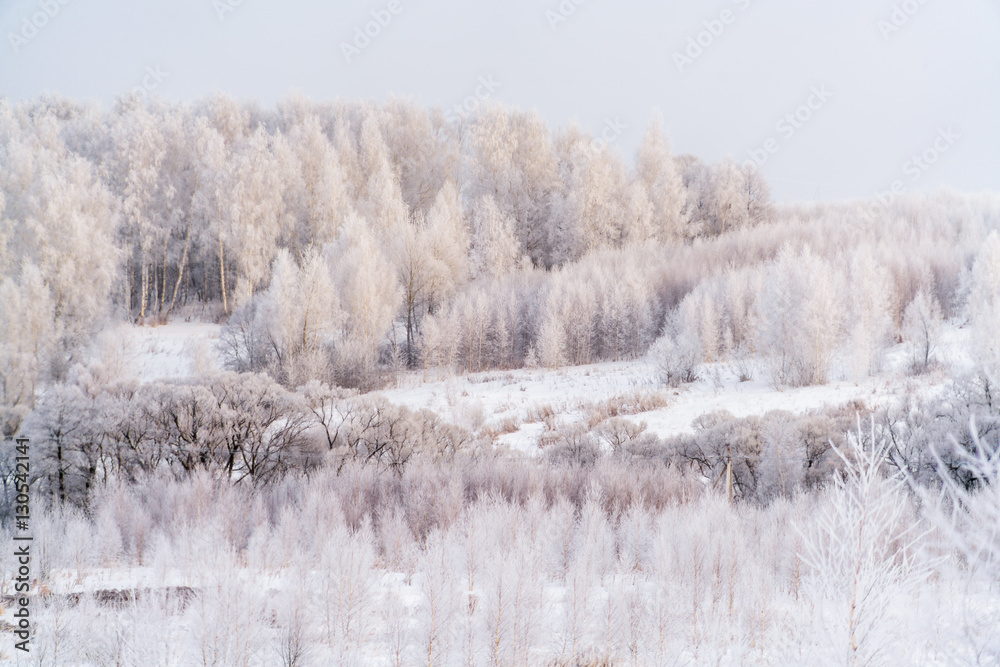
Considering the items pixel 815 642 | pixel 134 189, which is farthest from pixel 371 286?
pixel 815 642

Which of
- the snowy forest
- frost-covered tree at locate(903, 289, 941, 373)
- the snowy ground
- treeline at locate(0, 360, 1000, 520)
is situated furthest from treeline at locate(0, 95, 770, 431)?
frost-covered tree at locate(903, 289, 941, 373)

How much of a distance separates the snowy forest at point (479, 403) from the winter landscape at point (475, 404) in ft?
0.22

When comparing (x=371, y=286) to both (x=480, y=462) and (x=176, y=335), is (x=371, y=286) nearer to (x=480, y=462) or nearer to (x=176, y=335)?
(x=176, y=335)

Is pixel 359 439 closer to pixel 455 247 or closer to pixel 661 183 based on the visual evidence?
pixel 455 247

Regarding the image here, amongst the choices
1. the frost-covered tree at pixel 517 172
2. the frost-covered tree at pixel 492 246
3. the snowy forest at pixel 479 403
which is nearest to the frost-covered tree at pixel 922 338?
the snowy forest at pixel 479 403

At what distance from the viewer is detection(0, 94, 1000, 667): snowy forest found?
181 inches

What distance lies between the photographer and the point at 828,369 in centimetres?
1975

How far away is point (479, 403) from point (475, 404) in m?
0.26

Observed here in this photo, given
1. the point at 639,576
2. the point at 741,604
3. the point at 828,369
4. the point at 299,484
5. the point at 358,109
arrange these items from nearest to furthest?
1. the point at 741,604
2. the point at 639,576
3. the point at 299,484
4. the point at 828,369
5. the point at 358,109

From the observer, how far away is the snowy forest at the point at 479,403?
4602 mm

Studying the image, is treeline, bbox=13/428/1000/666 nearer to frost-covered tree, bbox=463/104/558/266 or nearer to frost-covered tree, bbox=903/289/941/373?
frost-covered tree, bbox=903/289/941/373

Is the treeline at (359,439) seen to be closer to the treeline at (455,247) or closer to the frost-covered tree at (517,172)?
the treeline at (455,247)

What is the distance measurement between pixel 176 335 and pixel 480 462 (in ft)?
71.1

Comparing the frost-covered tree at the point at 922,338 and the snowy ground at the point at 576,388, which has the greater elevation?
the frost-covered tree at the point at 922,338
